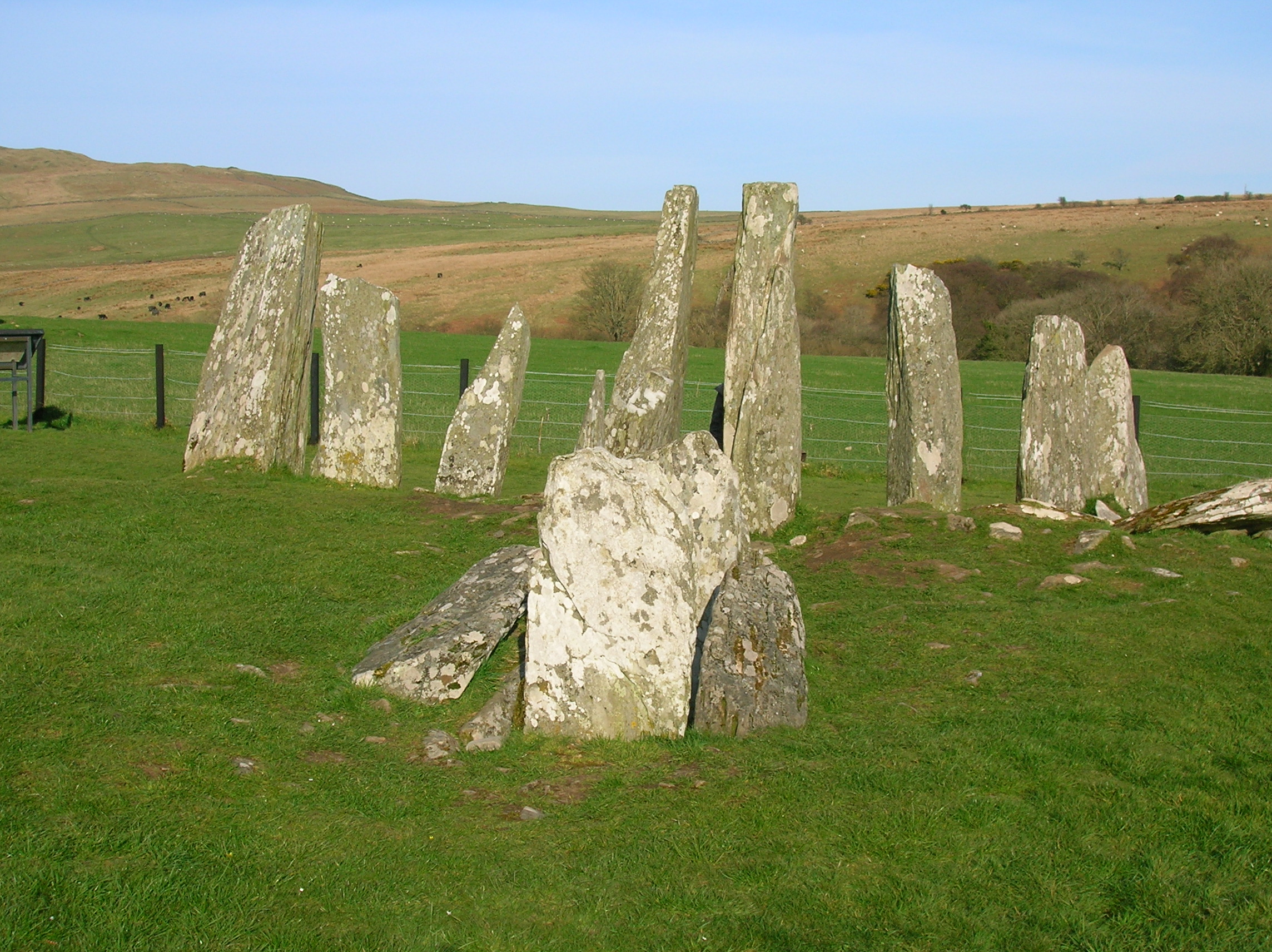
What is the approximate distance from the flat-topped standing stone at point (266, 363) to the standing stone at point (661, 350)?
427 cm

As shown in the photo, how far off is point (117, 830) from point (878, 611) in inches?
238

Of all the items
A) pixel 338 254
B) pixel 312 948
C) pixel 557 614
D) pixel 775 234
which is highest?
pixel 338 254

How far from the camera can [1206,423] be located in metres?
27.2

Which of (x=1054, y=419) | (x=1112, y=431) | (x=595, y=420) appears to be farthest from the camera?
(x=1112, y=431)

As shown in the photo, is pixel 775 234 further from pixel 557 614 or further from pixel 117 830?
pixel 117 830

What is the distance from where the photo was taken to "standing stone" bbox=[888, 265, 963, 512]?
12688 millimetres

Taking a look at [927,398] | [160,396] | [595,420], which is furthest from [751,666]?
[160,396]

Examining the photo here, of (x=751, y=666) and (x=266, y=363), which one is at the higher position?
(x=266, y=363)

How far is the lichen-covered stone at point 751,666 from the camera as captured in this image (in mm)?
6355

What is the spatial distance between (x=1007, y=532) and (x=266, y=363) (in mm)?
9260

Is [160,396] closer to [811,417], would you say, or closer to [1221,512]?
[811,417]

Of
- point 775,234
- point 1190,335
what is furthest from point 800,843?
point 1190,335

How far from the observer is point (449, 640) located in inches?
275

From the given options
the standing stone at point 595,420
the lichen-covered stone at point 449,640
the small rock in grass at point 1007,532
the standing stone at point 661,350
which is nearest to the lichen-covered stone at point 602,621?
the lichen-covered stone at point 449,640
